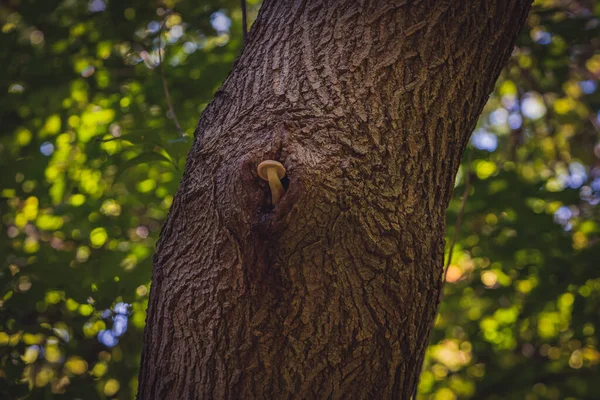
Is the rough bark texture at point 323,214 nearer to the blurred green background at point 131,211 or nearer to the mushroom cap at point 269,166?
the mushroom cap at point 269,166

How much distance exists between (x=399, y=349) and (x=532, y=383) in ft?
6.70

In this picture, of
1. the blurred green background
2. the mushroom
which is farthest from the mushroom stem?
the blurred green background

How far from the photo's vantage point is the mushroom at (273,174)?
3.33 ft

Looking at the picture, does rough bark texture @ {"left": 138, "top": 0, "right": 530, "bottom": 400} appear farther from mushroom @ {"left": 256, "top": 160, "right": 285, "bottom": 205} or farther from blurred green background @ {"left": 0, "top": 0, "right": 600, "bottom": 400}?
blurred green background @ {"left": 0, "top": 0, "right": 600, "bottom": 400}

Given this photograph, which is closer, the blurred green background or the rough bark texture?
the rough bark texture

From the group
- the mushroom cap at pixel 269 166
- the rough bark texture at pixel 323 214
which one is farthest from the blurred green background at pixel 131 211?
the mushroom cap at pixel 269 166

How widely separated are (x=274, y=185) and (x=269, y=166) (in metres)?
0.04

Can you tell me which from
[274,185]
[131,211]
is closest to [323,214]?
[274,185]

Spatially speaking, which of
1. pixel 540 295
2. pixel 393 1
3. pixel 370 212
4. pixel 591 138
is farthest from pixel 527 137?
pixel 370 212

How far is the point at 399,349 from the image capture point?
3.59 feet

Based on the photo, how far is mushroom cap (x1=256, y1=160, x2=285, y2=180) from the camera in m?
1.01

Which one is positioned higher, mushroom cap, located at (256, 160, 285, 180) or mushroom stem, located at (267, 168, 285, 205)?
mushroom cap, located at (256, 160, 285, 180)

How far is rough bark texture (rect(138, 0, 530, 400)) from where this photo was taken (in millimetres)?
1036

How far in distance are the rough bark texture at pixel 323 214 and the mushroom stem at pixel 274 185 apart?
0.08ft
